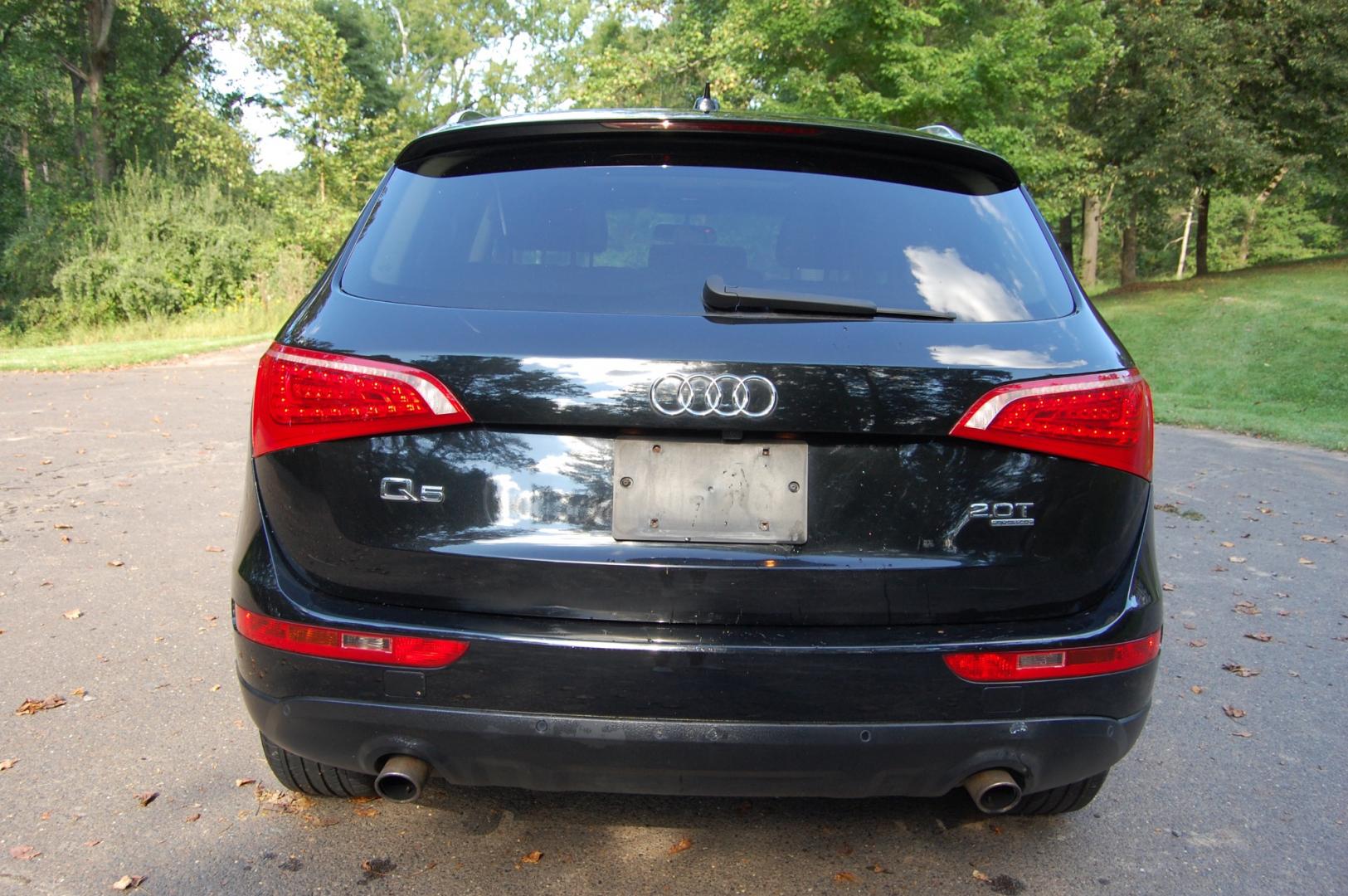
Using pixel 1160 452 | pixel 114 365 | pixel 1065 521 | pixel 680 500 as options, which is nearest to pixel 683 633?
pixel 680 500

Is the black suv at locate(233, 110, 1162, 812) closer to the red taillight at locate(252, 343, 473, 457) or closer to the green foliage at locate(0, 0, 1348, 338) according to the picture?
the red taillight at locate(252, 343, 473, 457)

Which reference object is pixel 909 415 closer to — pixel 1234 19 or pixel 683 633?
pixel 683 633

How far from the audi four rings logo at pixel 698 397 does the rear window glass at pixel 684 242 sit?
20cm

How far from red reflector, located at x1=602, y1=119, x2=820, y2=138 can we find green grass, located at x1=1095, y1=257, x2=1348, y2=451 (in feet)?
34.9

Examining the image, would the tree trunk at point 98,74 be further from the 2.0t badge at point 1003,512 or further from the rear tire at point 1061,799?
the 2.0t badge at point 1003,512

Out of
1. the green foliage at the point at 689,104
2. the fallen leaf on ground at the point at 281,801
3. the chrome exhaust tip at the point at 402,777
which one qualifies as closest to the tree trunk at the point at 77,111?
the green foliage at the point at 689,104

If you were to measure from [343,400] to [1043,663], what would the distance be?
1.58m

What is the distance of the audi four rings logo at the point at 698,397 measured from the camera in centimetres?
209

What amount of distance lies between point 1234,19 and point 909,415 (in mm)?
32113

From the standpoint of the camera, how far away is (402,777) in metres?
2.27

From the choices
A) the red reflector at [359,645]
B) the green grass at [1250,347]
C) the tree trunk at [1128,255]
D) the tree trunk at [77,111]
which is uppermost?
the tree trunk at [77,111]

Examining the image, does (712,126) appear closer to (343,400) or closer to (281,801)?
(343,400)

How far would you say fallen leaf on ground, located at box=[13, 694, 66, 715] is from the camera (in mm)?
3600

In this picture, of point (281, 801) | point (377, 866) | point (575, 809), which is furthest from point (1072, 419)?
point (281, 801)
